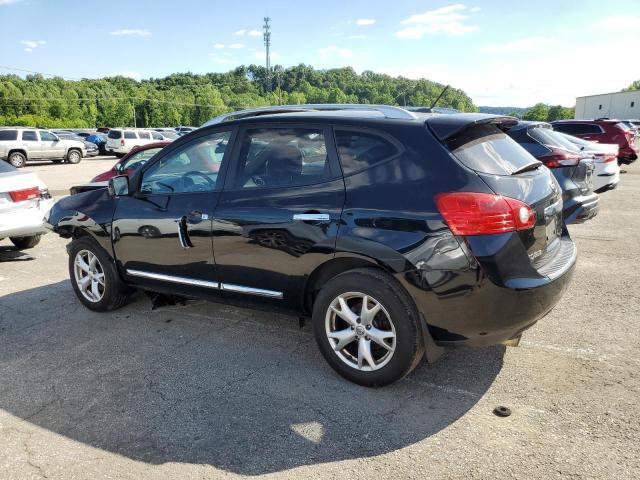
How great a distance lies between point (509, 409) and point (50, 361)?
3.31m

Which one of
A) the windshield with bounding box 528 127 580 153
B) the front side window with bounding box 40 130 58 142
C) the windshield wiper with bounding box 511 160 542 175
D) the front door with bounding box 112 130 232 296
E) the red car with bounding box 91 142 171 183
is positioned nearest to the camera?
the windshield wiper with bounding box 511 160 542 175

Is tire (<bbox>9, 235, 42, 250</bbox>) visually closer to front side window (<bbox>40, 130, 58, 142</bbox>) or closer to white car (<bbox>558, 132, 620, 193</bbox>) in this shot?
white car (<bbox>558, 132, 620, 193</bbox>)

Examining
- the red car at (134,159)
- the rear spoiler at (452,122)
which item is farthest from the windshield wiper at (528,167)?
the red car at (134,159)

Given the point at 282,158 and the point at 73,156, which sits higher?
the point at 282,158

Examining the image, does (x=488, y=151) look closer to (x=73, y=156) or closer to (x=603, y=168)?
(x=603, y=168)

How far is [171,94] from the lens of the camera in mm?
116562

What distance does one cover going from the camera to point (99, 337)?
4328 mm

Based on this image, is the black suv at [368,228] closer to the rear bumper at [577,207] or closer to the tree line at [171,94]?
the rear bumper at [577,207]

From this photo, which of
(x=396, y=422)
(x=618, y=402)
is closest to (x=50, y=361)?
(x=396, y=422)

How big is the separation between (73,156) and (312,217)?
27.6 meters

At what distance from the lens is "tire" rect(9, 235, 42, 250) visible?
762 cm

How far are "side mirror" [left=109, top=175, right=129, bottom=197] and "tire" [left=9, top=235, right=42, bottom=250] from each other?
3.92m

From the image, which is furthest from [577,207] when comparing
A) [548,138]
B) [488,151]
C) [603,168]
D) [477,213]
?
[477,213]

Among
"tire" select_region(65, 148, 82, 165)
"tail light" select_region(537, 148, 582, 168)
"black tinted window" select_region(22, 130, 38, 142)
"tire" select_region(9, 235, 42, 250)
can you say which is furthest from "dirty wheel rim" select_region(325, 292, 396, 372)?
"tire" select_region(65, 148, 82, 165)
